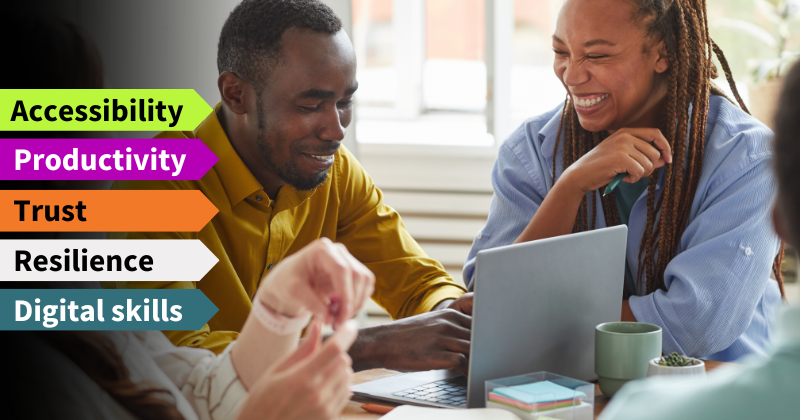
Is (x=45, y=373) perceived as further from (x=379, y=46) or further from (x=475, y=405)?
(x=379, y=46)

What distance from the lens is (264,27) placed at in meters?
1.42

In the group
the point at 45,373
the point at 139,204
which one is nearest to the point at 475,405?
the point at 45,373

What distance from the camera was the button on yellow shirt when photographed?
Answer: 1.40 m

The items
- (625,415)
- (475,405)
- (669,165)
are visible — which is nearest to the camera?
(625,415)

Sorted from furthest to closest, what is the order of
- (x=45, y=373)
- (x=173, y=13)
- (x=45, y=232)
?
(x=173, y=13)
(x=45, y=232)
(x=45, y=373)

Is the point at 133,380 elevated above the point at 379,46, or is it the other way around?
the point at 379,46

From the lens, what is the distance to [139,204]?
1.35m

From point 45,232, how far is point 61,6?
0.39 meters

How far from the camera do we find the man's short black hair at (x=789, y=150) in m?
0.57

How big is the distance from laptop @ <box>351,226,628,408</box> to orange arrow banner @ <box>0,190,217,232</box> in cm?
47

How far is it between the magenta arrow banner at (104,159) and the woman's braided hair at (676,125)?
0.83 meters

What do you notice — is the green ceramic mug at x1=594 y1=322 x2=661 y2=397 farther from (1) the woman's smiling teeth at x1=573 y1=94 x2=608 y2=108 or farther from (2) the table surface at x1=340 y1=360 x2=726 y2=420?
(1) the woman's smiling teeth at x1=573 y1=94 x2=608 y2=108

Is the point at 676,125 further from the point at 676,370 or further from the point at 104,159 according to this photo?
the point at 104,159

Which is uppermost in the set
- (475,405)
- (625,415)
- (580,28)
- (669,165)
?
(580,28)
